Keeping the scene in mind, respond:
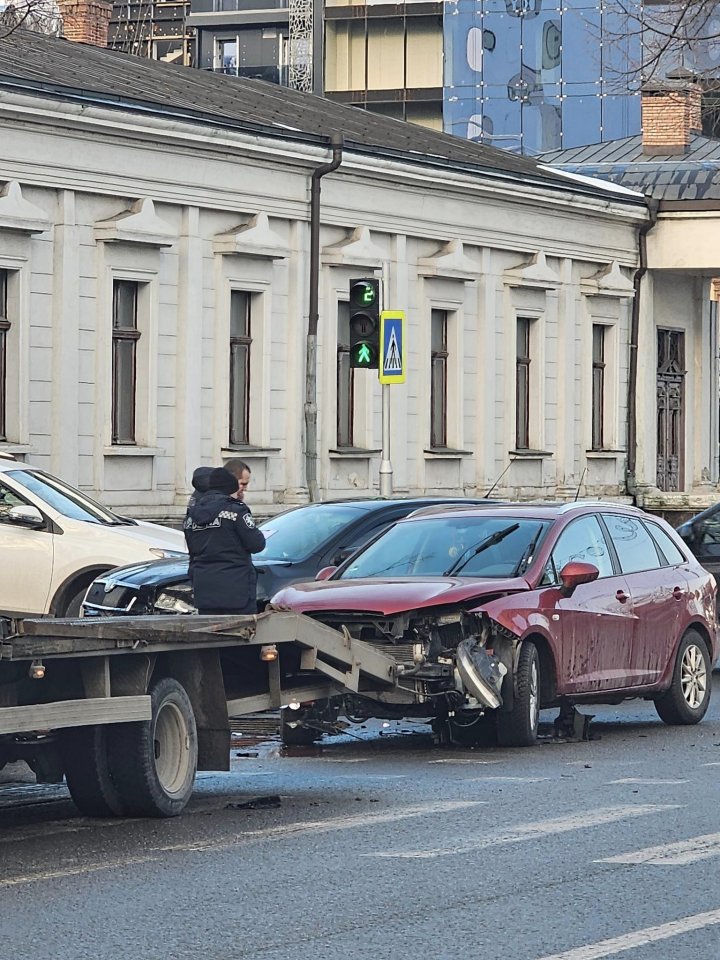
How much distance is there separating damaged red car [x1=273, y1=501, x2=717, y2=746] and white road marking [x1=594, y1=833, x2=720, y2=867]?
382 centimetres

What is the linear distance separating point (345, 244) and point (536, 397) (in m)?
6.28

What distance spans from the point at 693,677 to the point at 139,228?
536 inches

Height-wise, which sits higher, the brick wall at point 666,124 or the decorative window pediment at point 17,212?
the brick wall at point 666,124

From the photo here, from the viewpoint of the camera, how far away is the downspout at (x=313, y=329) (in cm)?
3091

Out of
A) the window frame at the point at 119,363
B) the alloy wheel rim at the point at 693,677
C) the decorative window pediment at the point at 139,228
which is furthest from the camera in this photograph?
the window frame at the point at 119,363

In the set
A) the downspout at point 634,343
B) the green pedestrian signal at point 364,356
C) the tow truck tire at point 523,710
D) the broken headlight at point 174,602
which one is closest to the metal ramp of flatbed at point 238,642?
the tow truck tire at point 523,710

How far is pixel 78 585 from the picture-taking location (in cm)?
1834

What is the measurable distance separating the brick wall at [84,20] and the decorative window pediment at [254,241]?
10.7 meters

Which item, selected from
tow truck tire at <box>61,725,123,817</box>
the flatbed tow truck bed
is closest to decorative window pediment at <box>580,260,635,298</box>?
the flatbed tow truck bed

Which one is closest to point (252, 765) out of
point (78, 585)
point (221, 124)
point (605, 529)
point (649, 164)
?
point (605, 529)

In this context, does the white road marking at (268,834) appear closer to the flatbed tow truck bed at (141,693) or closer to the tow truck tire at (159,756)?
the tow truck tire at (159,756)

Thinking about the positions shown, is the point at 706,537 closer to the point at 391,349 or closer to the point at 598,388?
the point at 391,349

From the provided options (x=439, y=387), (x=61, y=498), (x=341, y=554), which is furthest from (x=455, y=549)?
(x=439, y=387)

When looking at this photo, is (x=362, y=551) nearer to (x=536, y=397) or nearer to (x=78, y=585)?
(x=78, y=585)
